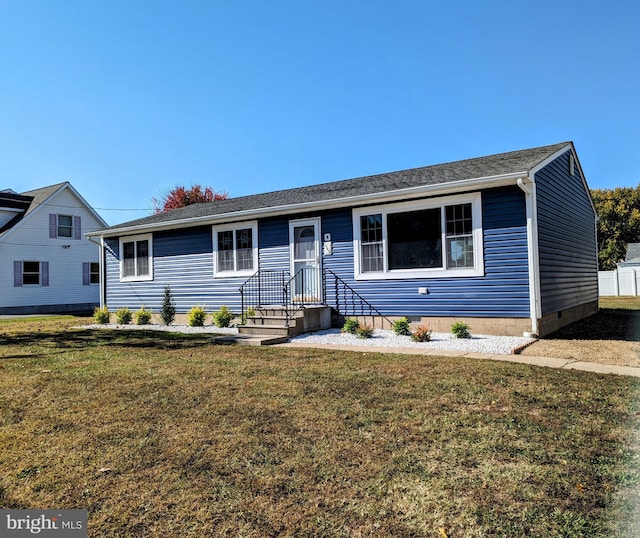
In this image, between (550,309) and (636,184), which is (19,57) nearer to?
(550,309)

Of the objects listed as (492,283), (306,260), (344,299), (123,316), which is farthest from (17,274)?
(492,283)

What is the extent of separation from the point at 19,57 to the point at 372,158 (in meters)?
14.3

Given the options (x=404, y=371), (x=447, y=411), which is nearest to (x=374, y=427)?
(x=447, y=411)

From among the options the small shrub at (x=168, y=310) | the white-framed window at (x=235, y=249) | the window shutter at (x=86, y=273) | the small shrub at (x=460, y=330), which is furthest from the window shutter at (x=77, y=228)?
the small shrub at (x=460, y=330)

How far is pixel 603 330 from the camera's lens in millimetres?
9797

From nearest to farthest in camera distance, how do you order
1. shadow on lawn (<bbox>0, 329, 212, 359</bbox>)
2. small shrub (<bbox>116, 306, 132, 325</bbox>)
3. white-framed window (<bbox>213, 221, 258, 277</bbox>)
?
shadow on lawn (<bbox>0, 329, 212, 359</bbox>), white-framed window (<bbox>213, 221, 258, 277</bbox>), small shrub (<bbox>116, 306, 132, 325</bbox>)

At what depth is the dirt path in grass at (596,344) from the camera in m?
6.45

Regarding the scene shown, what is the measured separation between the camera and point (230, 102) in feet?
45.0

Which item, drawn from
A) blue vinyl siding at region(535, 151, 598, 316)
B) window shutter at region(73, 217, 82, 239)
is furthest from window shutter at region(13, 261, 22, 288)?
blue vinyl siding at region(535, 151, 598, 316)

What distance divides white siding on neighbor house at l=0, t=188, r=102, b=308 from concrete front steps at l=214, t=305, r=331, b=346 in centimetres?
1671

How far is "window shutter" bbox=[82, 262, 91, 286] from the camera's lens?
24.1m

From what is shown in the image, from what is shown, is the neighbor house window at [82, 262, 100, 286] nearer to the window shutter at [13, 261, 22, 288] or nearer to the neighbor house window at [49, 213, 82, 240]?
the neighbor house window at [49, 213, 82, 240]

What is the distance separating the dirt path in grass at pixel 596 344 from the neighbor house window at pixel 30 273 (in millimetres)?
23004

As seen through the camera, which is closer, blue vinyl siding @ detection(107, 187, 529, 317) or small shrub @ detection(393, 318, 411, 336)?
blue vinyl siding @ detection(107, 187, 529, 317)
